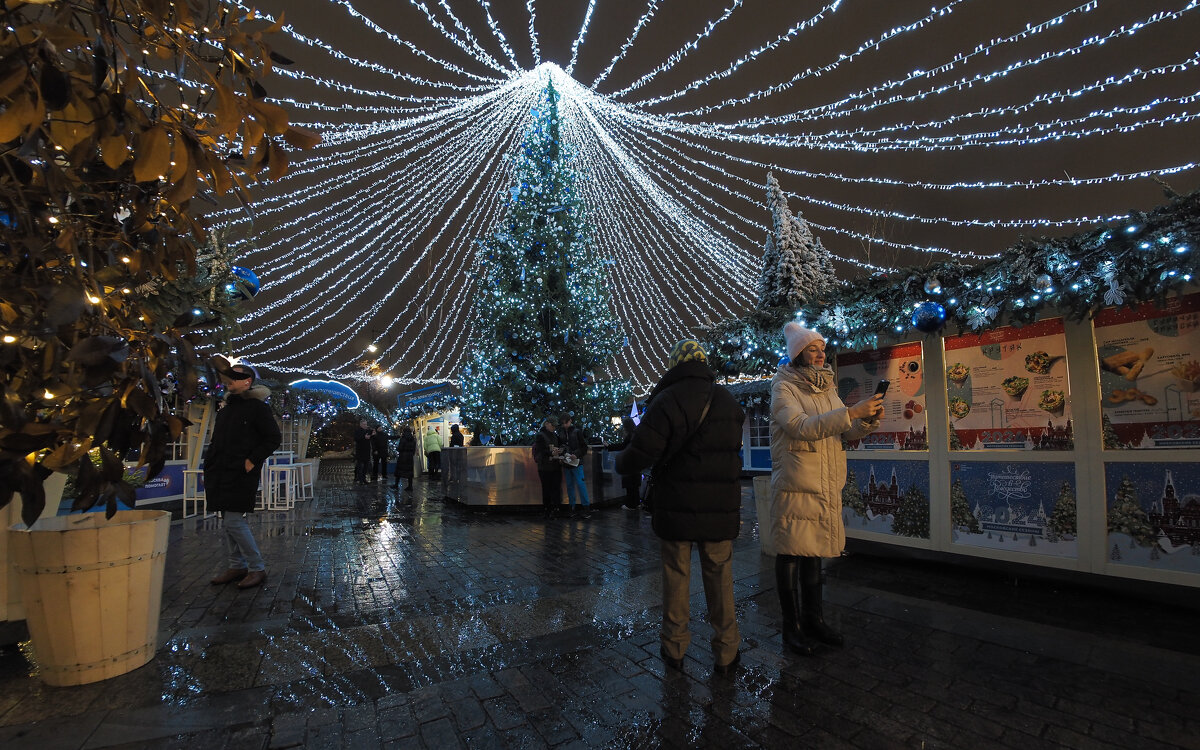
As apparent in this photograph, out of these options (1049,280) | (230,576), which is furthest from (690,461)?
(230,576)

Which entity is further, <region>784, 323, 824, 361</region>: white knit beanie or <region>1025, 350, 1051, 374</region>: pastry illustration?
<region>1025, 350, 1051, 374</region>: pastry illustration

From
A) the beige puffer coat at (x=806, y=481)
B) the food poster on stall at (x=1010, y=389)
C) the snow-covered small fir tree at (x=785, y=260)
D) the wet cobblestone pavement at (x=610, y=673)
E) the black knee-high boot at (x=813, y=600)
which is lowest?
the wet cobblestone pavement at (x=610, y=673)

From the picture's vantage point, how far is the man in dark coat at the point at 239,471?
195 inches

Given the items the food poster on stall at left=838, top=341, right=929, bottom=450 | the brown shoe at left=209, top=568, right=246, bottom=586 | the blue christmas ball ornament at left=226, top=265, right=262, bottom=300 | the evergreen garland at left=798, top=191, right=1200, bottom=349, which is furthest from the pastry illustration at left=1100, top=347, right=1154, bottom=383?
the blue christmas ball ornament at left=226, top=265, right=262, bottom=300

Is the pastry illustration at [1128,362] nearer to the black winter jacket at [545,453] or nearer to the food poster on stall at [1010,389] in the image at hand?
the food poster on stall at [1010,389]

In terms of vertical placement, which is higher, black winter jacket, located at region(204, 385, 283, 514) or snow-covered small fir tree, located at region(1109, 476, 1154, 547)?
black winter jacket, located at region(204, 385, 283, 514)

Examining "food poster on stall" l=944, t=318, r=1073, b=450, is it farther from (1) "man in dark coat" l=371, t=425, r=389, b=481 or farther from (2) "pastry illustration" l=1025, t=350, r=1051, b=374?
(1) "man in dark coat" l=371, t=425, r=389, b=481

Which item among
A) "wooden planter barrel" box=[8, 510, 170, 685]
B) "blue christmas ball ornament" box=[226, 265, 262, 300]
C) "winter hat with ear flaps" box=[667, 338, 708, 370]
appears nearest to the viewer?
"wooden planter barrel" box=[8, 510, 170, 685]

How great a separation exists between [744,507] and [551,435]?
3.96 metres

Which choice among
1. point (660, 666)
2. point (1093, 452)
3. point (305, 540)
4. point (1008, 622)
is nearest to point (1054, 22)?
Result: point (1093, 452)

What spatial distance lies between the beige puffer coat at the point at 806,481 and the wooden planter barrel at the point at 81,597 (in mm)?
3683

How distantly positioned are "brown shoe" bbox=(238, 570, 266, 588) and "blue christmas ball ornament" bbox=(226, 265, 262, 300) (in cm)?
392

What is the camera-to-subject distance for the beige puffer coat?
10.9 feet

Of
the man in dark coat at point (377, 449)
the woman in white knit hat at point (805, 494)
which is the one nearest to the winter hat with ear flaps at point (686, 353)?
the woman in white knit hat at point (805, 494)
